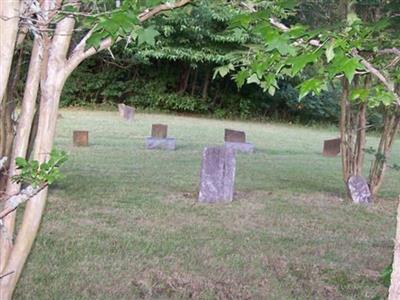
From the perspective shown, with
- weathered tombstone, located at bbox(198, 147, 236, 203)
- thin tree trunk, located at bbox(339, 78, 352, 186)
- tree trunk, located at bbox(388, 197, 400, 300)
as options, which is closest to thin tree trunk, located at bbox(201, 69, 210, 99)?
thin tree trunk, located at bbox(339, 78, 352, 186)

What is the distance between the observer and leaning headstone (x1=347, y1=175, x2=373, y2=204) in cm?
765

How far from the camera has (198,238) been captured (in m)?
5.36

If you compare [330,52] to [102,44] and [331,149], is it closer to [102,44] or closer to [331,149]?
[102,44]

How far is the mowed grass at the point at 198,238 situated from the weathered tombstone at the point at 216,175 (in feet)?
0.55

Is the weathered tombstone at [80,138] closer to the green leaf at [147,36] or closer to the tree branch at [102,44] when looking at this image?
the tree branch at [102,44]

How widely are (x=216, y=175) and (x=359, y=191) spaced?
1.97m

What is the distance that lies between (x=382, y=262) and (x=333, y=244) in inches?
23.3

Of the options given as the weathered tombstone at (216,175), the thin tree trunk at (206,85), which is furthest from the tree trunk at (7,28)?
the thin tree trunk at (206,85)

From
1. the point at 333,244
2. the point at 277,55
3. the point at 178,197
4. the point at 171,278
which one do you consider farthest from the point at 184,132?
the point at 277,55

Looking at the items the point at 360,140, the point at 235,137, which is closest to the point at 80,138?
the point at 235,137

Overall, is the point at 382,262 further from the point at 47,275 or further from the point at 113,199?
the point at 113,199

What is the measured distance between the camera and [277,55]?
1782 millimetres

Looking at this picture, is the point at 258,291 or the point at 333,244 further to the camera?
the point at 333,244

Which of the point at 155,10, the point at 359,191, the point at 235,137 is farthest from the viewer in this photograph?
the point at 235,137
